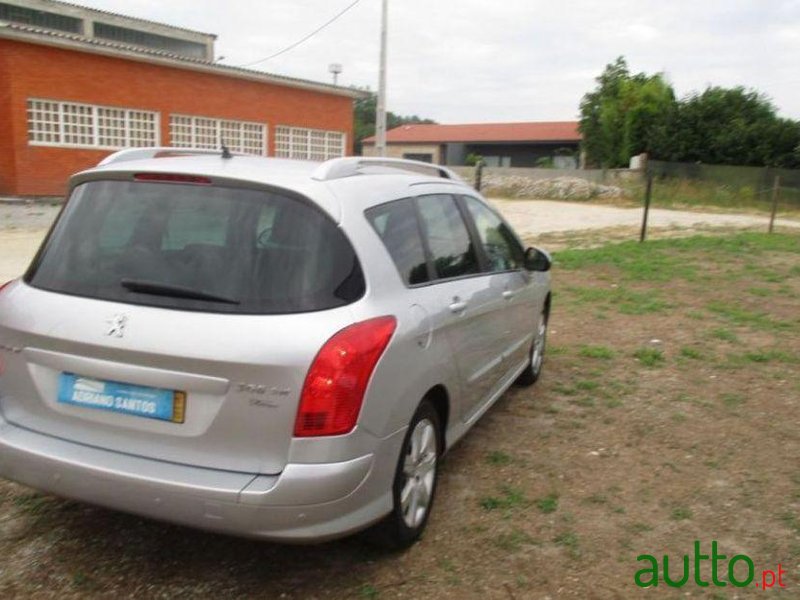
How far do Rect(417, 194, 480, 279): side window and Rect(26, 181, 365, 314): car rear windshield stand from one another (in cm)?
88

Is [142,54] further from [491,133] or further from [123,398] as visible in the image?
[491,133]

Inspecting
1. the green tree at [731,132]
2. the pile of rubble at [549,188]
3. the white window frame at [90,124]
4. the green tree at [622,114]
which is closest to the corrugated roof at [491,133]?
the green tree at [622,114]

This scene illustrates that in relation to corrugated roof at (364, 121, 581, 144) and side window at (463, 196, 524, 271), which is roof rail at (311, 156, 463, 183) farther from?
corrugated roof at (364, 121, 581, 144)

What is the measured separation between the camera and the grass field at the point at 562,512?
9.73 ft

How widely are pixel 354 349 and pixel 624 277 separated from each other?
27.7 feet

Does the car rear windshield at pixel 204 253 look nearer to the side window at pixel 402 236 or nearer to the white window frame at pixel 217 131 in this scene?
the side window at pixel 402 236

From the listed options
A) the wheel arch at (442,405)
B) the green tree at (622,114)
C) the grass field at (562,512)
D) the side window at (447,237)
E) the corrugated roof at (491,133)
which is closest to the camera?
the grass field at (562,512)

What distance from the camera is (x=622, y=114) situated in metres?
40.8

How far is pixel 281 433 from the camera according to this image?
2629 millimetres

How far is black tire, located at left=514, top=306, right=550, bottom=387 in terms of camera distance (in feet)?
18.1

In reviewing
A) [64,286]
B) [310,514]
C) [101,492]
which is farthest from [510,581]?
[64,286]

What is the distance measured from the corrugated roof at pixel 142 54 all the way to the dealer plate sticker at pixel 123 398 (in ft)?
70.2

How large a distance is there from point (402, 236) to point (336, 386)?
97cm

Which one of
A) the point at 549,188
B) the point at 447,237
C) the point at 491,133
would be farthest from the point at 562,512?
the point at 491,133
